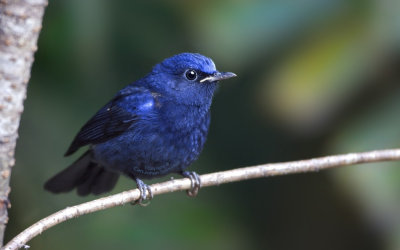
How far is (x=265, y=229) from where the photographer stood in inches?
199

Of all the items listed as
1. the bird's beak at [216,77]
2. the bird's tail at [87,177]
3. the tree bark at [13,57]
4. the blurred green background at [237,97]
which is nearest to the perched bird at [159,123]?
the bird's beak at [216,77]

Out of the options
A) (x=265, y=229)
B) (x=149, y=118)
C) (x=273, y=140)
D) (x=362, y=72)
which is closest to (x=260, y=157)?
(x=273, y=140)

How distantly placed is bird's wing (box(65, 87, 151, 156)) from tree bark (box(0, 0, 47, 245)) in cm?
153

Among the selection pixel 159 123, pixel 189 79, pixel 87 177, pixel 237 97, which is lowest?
pixel 87 177

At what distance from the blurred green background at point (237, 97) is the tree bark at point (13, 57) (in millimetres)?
1953

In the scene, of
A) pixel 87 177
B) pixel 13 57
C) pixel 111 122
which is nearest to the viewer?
pixel 13 57

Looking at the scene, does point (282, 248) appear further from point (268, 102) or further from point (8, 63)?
point (8, 63)

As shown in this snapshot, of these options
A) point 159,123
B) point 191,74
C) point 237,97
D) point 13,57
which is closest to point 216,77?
point 191,74

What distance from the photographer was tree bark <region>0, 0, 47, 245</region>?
209cm

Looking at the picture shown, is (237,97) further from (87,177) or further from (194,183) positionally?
(194,183)

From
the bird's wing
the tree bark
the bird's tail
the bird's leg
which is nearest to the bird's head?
the bird's wing

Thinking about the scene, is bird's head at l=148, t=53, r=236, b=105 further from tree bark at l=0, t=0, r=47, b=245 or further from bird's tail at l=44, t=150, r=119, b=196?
tree bark at l=0, t=0, r=47, b=245

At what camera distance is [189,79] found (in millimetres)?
3643

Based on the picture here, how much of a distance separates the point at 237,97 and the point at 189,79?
1424mm
